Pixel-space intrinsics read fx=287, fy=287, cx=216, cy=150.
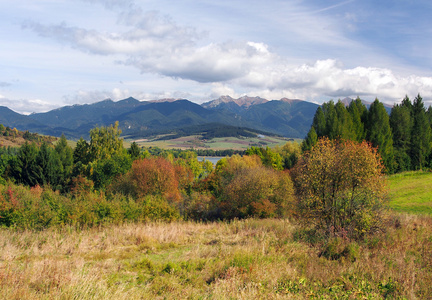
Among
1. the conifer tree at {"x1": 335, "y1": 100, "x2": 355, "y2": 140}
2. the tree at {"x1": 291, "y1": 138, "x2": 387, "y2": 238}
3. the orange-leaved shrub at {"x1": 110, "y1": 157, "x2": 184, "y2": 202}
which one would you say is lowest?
the orange-leaved shrub at {"x1": 110, "y1": 157, "x2": 184, "y2": 202}

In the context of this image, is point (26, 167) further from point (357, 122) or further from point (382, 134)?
point (382, 134)

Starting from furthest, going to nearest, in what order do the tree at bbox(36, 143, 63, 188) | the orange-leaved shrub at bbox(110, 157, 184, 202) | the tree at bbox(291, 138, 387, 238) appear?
the tree at bbox(36, 143, 63, 188)
the orange-leaved shrub at bbox(110, 157, 184, 202)
the tree at bbox(291, 138, 387, 238)

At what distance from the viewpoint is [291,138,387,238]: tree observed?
12617 mm

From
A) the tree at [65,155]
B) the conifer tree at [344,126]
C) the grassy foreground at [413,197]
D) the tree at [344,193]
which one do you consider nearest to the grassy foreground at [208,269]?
the tree at [344,193]

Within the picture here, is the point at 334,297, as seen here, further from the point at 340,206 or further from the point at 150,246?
the point at 150,246

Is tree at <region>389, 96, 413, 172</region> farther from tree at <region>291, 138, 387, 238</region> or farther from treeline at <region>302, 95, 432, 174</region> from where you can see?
tree at <region>291, 138, 387, 238</region>

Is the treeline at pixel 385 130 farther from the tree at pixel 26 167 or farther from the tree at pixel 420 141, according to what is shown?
the tree at pixel 26 167

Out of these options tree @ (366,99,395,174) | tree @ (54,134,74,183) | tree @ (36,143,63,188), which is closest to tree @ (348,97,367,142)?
tree @ (366,99,395,174)

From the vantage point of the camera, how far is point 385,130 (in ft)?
171

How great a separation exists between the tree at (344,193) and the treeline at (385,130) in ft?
126

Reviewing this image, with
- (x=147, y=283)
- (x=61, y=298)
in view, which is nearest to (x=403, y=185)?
(x=147, y=283)

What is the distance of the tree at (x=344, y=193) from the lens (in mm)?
12617

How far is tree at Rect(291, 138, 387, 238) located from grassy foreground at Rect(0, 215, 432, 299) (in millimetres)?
1072

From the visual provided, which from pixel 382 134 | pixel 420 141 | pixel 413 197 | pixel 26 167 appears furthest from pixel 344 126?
pixel 26 167
